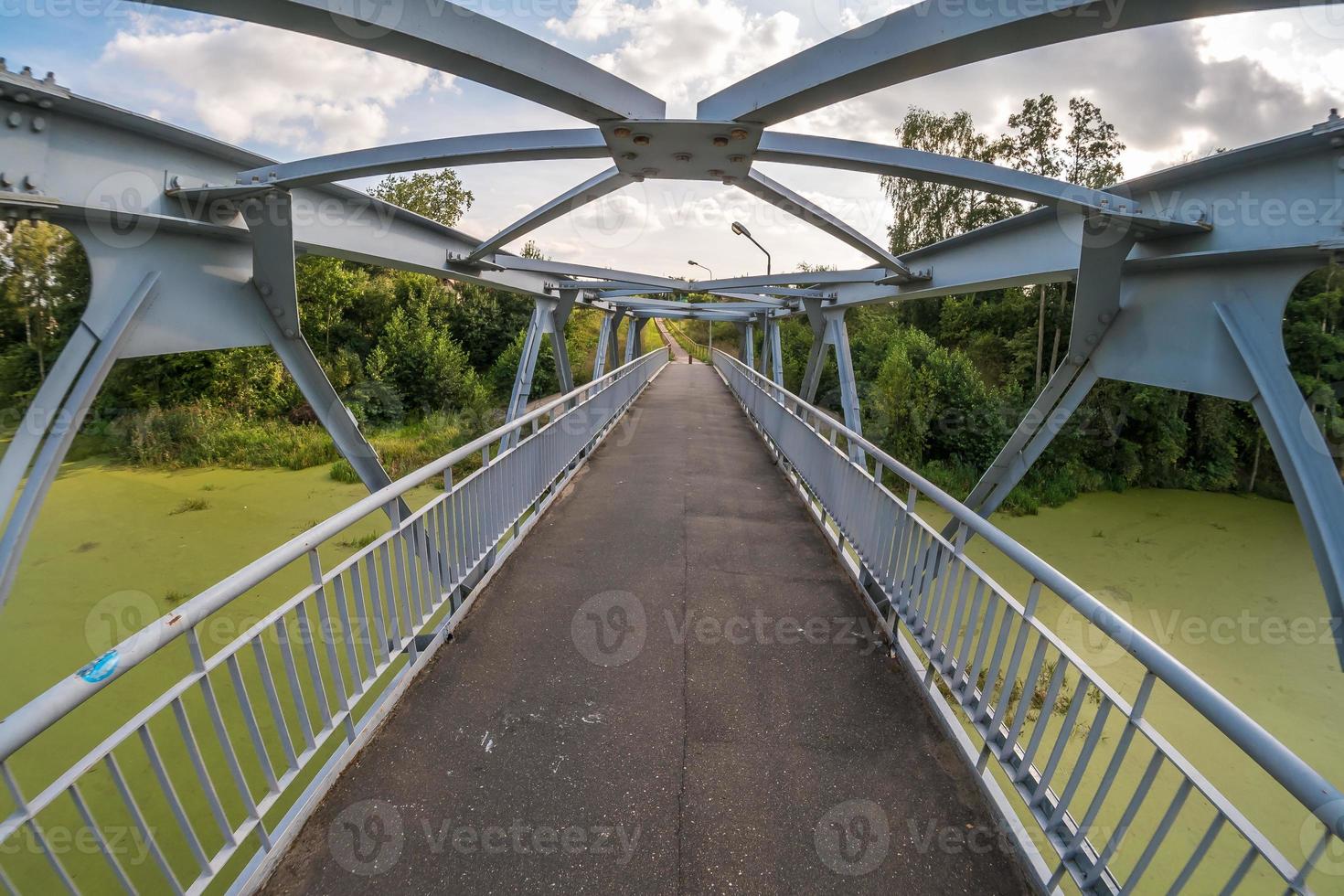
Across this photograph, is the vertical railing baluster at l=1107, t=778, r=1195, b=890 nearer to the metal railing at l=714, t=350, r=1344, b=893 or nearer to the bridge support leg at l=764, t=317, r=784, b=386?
the metal railing at l=714, t=350, r=1344, b=893

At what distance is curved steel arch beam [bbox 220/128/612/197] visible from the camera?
3020 millimetres

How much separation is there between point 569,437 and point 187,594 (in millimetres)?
4614

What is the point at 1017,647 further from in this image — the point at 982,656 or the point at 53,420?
the point at 53,420

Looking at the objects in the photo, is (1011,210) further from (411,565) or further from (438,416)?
(411,565)

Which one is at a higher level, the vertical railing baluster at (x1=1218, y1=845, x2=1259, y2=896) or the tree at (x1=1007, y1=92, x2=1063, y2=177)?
the tree at (x1=1007, y1=92, x2=1063, y2=177)

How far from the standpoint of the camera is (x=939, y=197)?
2069 centimetres

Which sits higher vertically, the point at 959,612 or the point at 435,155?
the point at 435,155

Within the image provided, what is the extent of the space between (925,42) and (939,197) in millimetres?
22031

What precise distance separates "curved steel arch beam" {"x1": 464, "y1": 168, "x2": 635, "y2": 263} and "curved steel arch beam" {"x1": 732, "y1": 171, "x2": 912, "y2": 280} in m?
0.79

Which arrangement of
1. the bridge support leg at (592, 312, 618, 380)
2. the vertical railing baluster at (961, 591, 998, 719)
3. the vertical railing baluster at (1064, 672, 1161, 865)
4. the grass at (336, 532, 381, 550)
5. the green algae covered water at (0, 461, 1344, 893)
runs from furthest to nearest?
the bridge support leg at (592, 312, 618, 380) → the grass at (336, 532, 381, 550) → the green algae covered water at (0, 461, 1344, 893) → the vertical railing baluster at (961, 591, 998, 719) → the vertical railing baluster at (1064, 672, 1161, 865)

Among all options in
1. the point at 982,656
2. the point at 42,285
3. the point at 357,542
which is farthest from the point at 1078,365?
the point at 42,285

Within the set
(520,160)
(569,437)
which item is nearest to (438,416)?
(569,437)

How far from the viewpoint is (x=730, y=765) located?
7.82ft

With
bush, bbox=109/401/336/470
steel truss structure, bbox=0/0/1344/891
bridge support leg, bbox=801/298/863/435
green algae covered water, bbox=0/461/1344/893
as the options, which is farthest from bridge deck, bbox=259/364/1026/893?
bush, bbox=109/401/336/470
